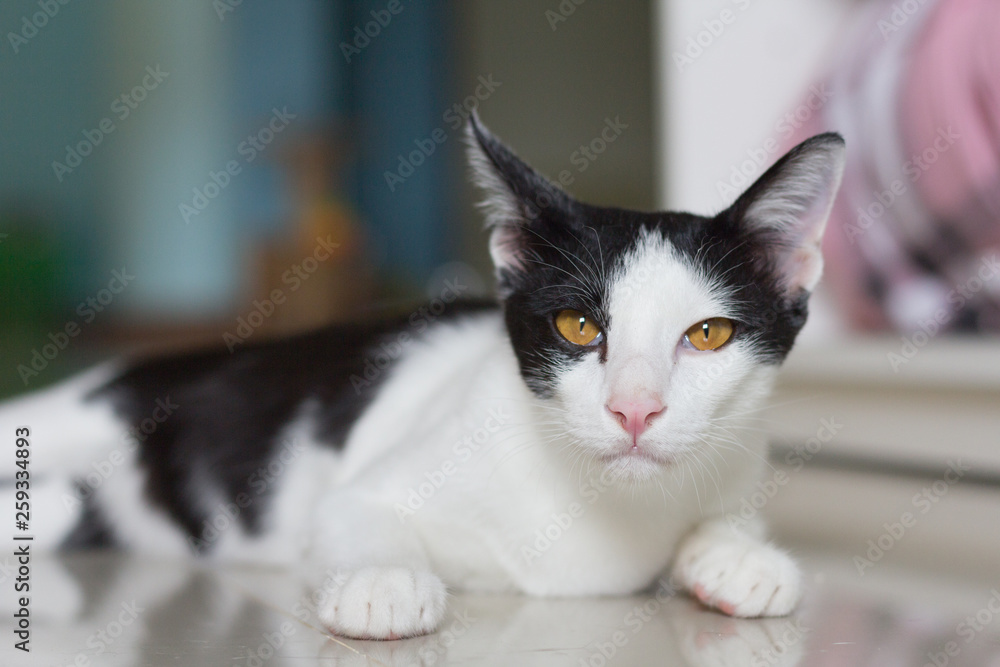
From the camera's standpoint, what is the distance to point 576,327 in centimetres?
123

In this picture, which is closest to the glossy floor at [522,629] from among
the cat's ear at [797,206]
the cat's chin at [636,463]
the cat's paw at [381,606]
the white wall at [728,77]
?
the cat's paw at [381,606]

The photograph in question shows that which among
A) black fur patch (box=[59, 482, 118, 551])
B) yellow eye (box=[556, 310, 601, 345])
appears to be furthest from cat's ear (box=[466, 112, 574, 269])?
black fur patch (box=[59, 482, 118, 551])

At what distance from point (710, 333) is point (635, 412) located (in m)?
0.21

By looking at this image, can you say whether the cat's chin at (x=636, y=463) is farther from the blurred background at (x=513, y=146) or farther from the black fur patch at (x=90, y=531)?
the black fur patch at (x=90, y=531)

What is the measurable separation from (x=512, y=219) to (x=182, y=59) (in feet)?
24.1

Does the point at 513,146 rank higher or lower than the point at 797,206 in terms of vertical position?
lower

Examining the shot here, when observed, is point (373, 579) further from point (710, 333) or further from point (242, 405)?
point (242, 405)

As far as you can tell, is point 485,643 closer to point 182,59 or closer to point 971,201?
point 971,201

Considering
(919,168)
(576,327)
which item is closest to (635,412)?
(576,327)

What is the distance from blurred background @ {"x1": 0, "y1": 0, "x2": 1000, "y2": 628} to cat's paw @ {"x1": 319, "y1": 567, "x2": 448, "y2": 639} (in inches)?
24.8

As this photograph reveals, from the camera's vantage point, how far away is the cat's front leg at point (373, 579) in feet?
3.51

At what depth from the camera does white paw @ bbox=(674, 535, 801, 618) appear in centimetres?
121

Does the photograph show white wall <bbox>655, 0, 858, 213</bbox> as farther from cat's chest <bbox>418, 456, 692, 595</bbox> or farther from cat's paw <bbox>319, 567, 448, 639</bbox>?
cat's paw <bbox>319, 567, 448, 639</bbox>

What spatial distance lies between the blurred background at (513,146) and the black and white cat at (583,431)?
0.80ft
